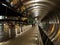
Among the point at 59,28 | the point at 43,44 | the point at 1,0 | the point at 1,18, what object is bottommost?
the point at 43,44

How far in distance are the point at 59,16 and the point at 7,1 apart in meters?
2.75

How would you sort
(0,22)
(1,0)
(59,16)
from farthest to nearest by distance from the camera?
(0,22) < (59,16) < (1,0)

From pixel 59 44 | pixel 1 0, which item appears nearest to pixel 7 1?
pixel 1 0

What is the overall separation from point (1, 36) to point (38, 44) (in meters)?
2.42

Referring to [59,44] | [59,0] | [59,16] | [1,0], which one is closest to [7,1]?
[1,0]

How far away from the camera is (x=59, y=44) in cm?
A: 585

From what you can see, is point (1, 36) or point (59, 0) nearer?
point (59, 0)

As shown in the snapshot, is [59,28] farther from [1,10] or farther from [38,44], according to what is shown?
[1,10]

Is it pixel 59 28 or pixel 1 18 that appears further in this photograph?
pixel 1 18

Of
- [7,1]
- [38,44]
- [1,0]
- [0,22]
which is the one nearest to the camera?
[1,0]

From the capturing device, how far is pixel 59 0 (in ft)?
20.5

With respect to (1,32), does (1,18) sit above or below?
above

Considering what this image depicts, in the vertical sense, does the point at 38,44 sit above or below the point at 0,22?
below

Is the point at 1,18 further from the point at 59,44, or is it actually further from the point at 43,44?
the point at 59,44
